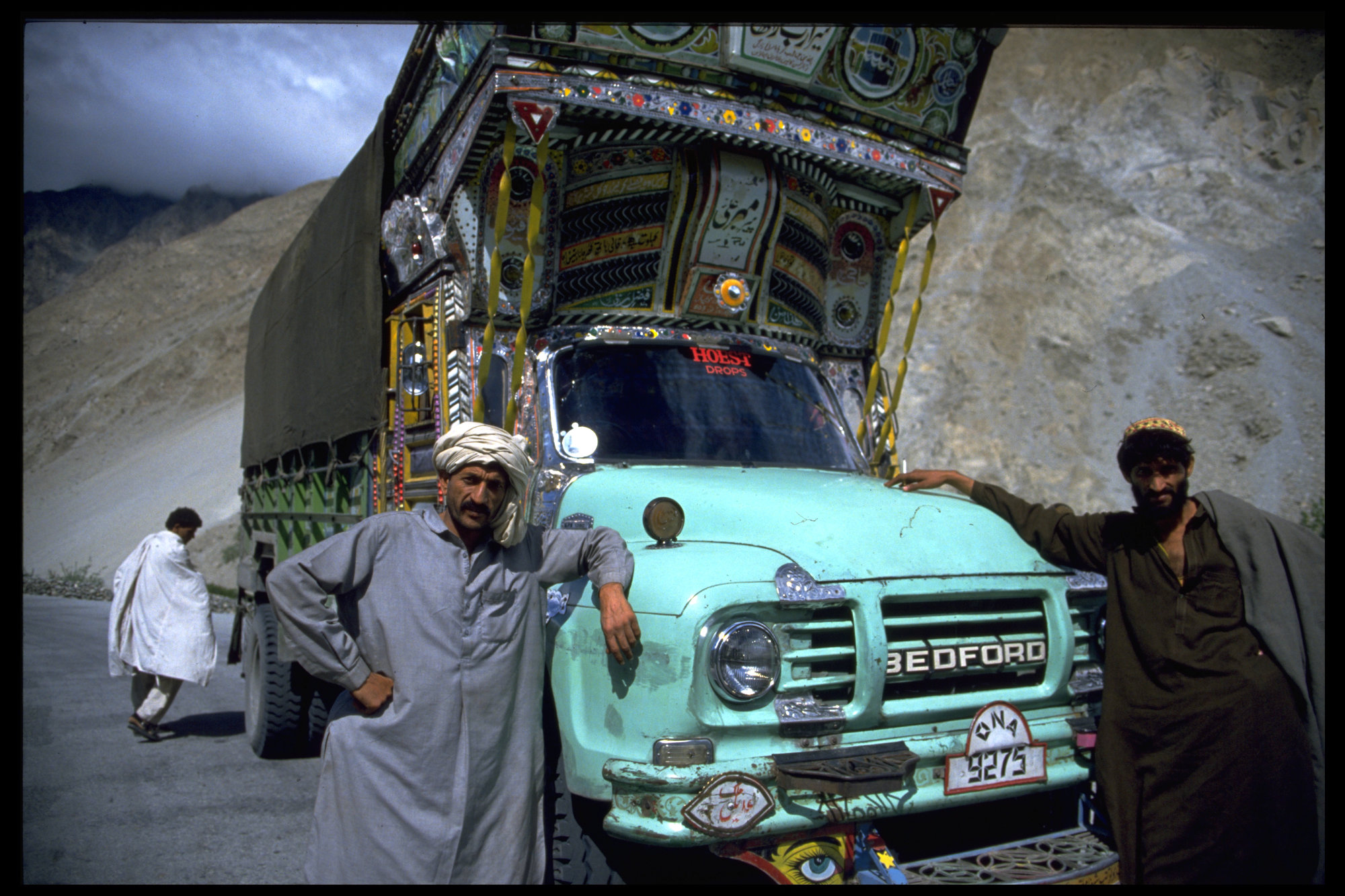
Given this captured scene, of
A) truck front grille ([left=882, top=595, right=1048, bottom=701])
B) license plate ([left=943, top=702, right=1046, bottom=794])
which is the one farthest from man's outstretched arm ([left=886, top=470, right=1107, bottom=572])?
license plate ([left=943, top=702, right=1046, bottom=794])

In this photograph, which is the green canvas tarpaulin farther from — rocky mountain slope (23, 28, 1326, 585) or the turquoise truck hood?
rocky mountain slope (23, 28, 1326, 585)

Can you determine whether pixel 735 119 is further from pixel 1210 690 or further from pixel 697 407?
pixel 1210 690

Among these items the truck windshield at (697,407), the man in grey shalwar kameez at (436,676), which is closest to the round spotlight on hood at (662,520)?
the man in grey shalwar kameez at (436,676)

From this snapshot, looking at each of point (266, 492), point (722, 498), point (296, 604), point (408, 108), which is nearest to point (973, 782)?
point (722, 498)

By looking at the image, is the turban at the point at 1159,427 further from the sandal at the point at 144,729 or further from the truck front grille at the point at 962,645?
the sandal at the point at 144,729

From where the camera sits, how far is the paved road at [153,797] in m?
3.95

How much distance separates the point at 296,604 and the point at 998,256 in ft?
86.0

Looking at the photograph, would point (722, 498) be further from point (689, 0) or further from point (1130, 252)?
point (1130, 252)

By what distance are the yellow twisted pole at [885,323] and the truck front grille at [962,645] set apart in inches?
89.4

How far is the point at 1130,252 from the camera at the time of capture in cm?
2497

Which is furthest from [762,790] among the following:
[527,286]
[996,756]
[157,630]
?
[157,630]

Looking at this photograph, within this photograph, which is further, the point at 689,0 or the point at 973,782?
the point at 689,0

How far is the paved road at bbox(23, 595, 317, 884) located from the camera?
395 centimetres

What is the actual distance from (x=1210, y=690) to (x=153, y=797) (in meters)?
5.09
